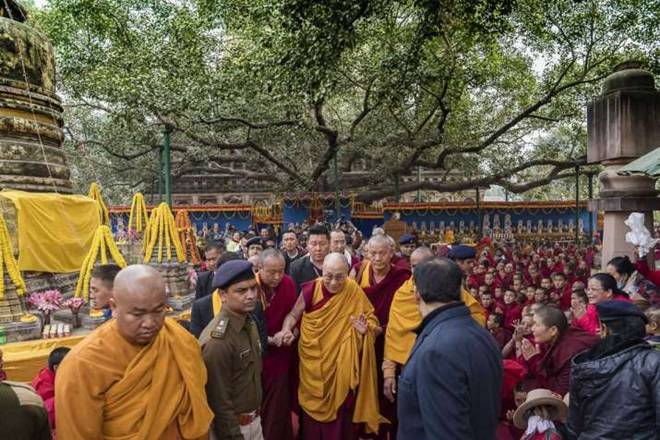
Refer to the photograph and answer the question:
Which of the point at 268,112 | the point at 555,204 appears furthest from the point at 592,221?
the point at 268,112

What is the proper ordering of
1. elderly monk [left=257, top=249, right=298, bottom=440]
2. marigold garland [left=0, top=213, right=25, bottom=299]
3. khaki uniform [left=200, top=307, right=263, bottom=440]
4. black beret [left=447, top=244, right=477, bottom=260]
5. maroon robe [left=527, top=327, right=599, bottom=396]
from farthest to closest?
marigold garland [left=0, top=213, right=25, bottom=299] < black beret [left=447, top=244, right=477, bottom=260] < elderly monk [left=257, top=249, right=298, bottom=440] < maroon robe [left=527, top=327, right=599, bottom=396] < khaki uniform [left=200, top=307, right=263, bottom=440]

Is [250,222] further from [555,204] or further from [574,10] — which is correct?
[574,10]

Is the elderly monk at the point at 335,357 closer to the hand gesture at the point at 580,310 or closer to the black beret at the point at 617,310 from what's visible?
the black beret at the point at 617,310

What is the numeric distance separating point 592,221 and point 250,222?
1299 cm

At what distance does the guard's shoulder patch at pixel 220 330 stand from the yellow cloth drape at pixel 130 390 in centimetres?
31

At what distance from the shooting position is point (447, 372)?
222cm

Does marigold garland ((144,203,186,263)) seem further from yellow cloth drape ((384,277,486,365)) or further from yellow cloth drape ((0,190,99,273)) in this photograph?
yellow cloth drape ((384,277,486,365))

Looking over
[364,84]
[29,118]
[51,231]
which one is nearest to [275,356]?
[51,231]

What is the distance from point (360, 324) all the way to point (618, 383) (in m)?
2.08

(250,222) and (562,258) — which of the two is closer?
(562,258)

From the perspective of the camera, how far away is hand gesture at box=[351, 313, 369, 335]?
4254 millimetres

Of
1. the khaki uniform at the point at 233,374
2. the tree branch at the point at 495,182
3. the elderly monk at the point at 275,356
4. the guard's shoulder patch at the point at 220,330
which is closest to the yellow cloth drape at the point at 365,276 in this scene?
the elderly monk at the point at 275,356

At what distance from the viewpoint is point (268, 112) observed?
57.4 ft

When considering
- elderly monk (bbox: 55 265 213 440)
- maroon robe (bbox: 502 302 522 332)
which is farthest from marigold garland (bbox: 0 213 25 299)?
maroon robe (bbox: 502 302 522 332)
